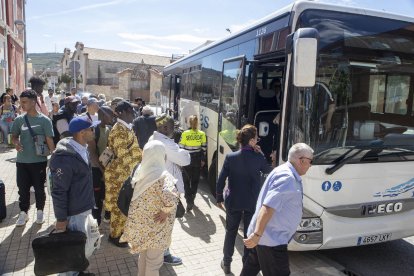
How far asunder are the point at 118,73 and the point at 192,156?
157ft

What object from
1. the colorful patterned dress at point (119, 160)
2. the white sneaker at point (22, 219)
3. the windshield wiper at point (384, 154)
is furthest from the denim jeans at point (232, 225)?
the white sneaker at point (22, 219)

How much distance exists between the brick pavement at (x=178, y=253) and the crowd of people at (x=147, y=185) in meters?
0.20

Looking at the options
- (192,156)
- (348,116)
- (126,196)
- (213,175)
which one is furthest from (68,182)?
(213,175)

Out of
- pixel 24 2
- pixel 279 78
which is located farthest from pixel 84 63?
pixel 279 78

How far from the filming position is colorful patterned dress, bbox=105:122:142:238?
427cm

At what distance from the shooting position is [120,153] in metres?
4.30

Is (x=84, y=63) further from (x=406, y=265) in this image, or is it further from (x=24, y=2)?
(x=406, y=265)

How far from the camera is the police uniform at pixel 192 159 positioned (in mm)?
6363

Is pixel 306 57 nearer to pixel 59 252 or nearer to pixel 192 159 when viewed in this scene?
pixel 59 252

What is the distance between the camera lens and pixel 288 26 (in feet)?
13.3

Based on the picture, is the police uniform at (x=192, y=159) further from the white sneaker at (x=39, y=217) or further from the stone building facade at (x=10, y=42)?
the stone building facade at (x=10, y=42)

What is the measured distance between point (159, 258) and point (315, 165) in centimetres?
199

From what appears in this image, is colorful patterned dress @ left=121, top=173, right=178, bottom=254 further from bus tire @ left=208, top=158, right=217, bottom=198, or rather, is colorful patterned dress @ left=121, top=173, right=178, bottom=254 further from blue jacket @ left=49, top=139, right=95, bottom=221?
bus tire @ left=208, top=158, right=217, bottom=198

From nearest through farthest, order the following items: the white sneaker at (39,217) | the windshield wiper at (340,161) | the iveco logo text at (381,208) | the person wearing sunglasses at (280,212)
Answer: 1. the person wearing sunglasses at (280,212)
2. the windshield wiper at (340,161)
3. the iveco logo text at (381,208)
4. the white sneaker at (39,217)
